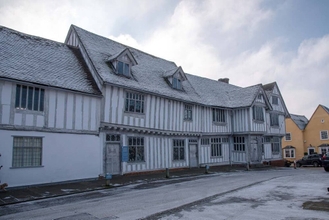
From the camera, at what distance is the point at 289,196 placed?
393 inches

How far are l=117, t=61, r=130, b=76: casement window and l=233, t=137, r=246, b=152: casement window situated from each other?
1337cm

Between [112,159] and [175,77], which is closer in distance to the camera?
[112,159]

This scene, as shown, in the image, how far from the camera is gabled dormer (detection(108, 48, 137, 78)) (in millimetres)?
17781

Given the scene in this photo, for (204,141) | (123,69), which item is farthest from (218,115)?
(123,69)

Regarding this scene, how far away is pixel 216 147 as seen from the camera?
24641 mm

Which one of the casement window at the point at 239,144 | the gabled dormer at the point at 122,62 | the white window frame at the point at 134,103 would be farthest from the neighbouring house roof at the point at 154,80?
the casement window at the point at 239,144

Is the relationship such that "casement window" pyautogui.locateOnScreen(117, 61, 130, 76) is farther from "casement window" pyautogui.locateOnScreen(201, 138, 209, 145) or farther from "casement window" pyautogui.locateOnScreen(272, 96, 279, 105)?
"casement window" pyautogui.locateOnScreen(272, 96, 279, 105)

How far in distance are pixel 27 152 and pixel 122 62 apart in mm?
8445

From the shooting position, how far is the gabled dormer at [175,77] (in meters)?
21.8

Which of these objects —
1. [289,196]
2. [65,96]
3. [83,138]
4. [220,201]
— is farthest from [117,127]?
[289,196]

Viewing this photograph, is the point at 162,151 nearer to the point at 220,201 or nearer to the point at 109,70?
the point at 109,70

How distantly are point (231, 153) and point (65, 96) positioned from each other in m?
17.3

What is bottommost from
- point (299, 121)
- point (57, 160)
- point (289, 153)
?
point (289, 153)

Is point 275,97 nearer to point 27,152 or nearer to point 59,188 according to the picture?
point 59,188
